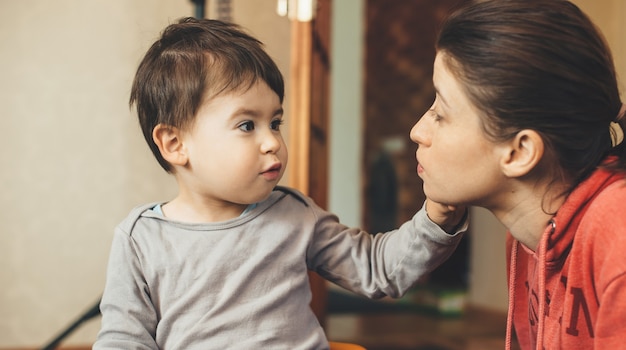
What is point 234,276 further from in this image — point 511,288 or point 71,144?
point 71,144

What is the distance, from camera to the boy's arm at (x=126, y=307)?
1.06m

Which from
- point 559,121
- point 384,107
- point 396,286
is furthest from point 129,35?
point 384,107

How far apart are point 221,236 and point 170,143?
185mm

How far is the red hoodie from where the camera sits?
0.87 meters

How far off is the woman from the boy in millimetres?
112

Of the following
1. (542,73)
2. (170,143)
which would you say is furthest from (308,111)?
(542,73)

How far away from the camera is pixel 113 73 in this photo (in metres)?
2.53

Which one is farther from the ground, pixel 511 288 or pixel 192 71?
pixel 192 71

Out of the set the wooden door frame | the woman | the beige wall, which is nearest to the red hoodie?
the woman

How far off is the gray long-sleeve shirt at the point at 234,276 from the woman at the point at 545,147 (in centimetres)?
14

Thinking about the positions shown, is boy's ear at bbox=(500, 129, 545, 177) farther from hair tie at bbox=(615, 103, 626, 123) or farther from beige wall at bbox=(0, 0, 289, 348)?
beige wall at bbox=(0, 0, 289, 348)

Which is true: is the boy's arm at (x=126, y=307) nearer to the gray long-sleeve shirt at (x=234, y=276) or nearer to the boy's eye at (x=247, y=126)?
the gray long-sleeve shirt at (x=234, y=276)

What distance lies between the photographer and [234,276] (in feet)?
3.63

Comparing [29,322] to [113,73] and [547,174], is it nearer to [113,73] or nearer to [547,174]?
[113,73]
